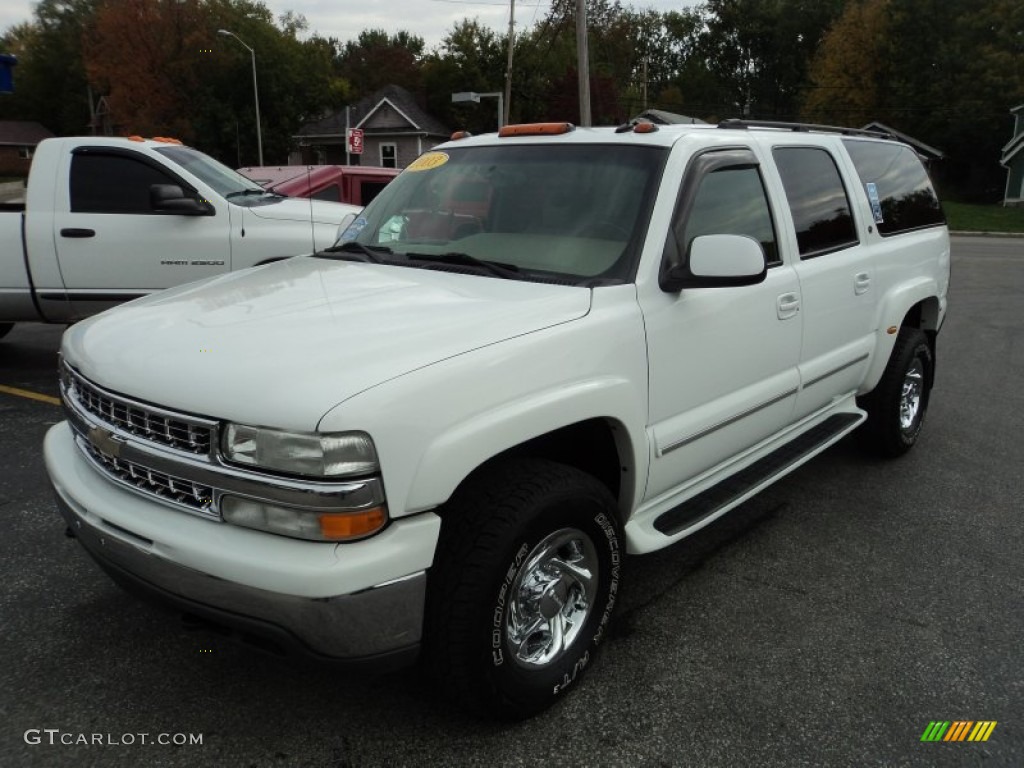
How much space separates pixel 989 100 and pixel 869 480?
55547 mm

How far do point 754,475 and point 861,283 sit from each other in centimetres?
133

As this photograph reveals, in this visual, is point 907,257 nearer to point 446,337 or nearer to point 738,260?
point 738,260

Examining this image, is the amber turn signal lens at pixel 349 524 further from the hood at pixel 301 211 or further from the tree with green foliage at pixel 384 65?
the tree with green foliage at pixel 384 65

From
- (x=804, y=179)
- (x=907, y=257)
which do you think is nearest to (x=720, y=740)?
(x=804, y=179)

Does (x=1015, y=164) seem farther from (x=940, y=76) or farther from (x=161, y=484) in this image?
(x=161, y=484)

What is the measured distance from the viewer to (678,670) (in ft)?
9.30

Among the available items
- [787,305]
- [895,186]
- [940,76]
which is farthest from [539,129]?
[940,76]

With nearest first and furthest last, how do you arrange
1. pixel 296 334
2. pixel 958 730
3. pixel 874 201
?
1. pixel 296 334
2. pixel 958 730
3. pixel 874 201

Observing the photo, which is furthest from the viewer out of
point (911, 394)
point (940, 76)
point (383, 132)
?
point (383, 132)

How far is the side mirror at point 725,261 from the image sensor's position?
9.11 feet

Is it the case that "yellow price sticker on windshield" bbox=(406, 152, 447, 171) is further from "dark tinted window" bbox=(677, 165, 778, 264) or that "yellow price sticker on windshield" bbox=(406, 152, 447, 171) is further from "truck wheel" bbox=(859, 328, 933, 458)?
"truck wheel" bbox=(859, 328, 933, 458)

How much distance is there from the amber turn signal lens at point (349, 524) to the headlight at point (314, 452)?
104 millimetres

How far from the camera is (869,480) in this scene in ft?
15.4

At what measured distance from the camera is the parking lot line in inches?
238
